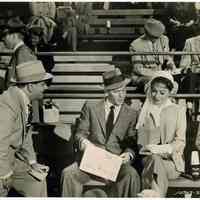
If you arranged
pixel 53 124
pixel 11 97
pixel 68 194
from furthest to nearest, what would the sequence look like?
pixel 53 124 < pixel 68 194 < pixel 11 97

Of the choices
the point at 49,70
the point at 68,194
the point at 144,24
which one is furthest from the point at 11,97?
the point at 144,24

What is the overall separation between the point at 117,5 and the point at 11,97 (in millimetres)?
486

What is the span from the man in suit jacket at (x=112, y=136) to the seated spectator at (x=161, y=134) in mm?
38

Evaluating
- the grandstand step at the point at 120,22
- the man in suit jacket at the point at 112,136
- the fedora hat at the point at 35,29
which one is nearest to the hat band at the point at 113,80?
the man in suit jacket at the point at 112,136

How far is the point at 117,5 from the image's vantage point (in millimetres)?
1864

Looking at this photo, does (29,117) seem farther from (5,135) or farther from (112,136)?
(112,136)

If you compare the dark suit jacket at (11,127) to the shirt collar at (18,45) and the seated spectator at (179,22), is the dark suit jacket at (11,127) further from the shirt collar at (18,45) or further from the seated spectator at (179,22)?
the seated spectator at (179,22)

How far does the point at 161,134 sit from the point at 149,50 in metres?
0.30

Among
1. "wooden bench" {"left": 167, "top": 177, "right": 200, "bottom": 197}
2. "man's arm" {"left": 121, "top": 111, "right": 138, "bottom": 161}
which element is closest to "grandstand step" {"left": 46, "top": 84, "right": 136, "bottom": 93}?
"man's arm" {"left": 121, "top": 111, "right": 138, "bottom": 161}

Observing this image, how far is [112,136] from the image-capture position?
6.12 ft

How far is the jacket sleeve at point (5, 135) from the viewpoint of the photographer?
5.45 feet

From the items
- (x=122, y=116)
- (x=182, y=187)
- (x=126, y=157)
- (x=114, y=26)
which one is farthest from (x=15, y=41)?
(x=182, y=187)

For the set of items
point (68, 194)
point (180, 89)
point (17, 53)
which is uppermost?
point (17, 53)

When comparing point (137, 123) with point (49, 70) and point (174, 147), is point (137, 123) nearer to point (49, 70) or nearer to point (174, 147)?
point (174, 147)
